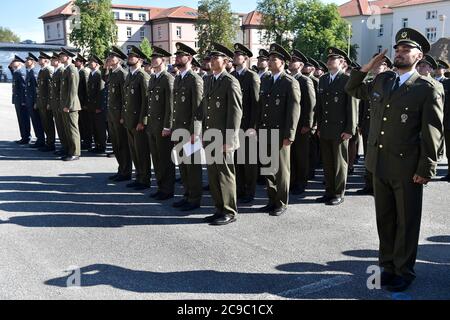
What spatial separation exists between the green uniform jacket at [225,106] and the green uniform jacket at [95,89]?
542 cm

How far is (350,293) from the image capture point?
3.93 meters

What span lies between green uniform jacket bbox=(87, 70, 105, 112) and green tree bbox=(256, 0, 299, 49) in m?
55.3

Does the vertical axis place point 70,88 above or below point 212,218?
above

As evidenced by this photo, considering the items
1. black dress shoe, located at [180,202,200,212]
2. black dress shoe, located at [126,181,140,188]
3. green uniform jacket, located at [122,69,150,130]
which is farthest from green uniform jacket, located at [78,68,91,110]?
black dress shoe, located at [180,202,200,212]

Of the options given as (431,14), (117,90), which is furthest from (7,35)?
(117,90)

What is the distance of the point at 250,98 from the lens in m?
6.77

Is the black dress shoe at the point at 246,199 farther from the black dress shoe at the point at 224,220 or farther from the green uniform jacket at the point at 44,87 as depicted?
the green uniform jacket at the point at 44,87

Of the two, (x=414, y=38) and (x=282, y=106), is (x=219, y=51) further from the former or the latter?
(x=414, y=38)

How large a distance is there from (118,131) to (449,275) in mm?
5922

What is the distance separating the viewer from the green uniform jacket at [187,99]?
6.41 metres

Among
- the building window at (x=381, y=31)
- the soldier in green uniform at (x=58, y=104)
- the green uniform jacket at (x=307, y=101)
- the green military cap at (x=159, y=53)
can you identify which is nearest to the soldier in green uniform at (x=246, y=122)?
the green uniform jacket at (x=307, y=101)

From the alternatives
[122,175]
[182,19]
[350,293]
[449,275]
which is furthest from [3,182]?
[182,19]

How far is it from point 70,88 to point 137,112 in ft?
9.34

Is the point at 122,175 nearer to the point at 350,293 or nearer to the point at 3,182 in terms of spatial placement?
the point at 3,182
